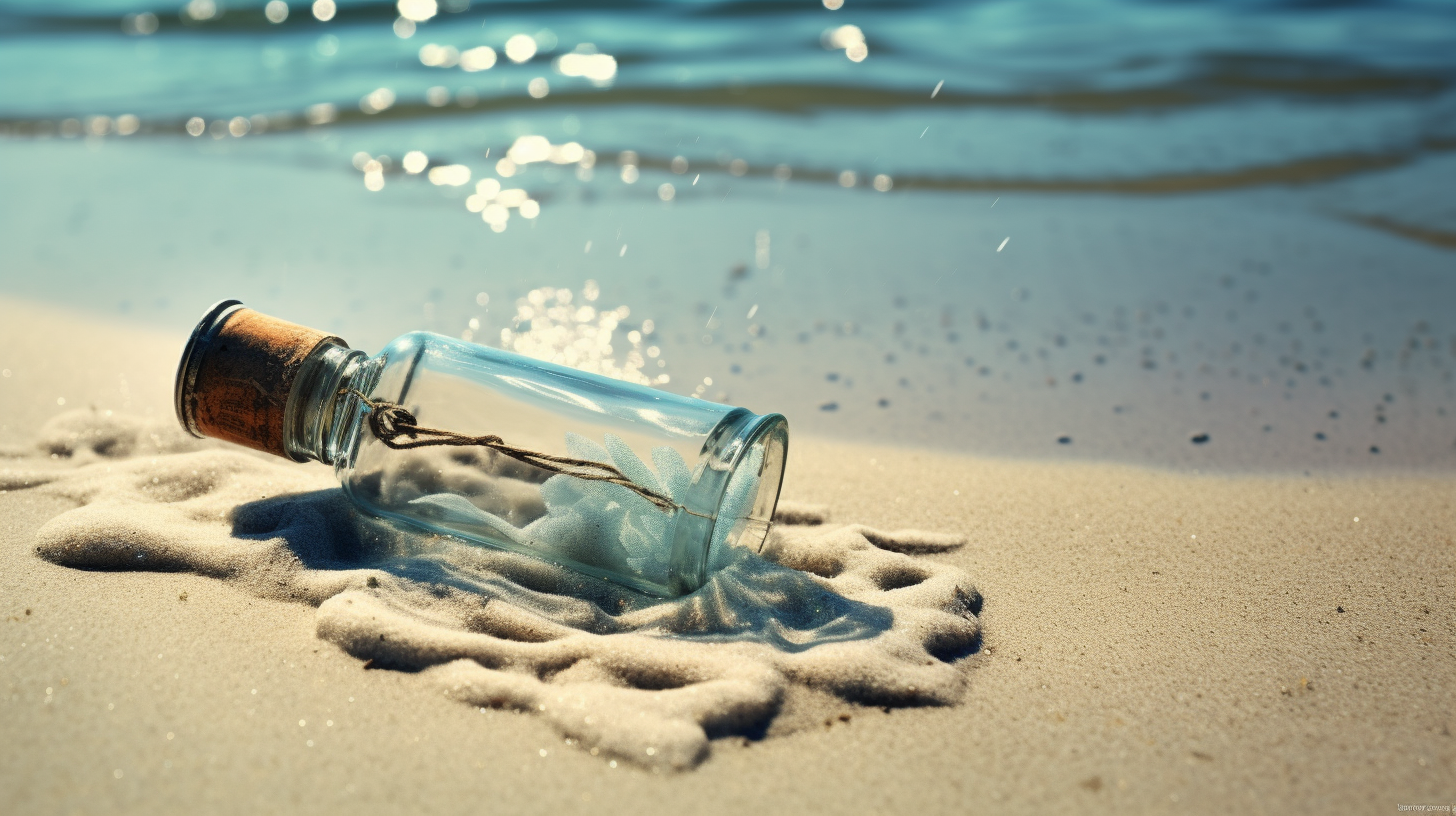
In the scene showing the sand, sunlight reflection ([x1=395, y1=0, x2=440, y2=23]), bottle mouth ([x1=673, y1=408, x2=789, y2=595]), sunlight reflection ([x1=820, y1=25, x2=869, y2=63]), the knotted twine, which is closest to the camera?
the sand

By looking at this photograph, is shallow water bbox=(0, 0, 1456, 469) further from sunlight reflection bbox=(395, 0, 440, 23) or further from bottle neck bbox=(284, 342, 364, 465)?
bottle neck bbox=(284, 342, 364, 465)

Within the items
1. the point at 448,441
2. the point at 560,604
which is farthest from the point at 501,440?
the point at 560,604

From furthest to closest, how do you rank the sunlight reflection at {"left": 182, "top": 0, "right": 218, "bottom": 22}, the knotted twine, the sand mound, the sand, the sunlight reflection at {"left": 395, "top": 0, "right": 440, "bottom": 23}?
1. the sunlight reflection at {"left": 182, "top": 0, "right": 218, "bottom": 22}
2. the sunlight reflection at {"left": 395, "top": 0, "right": 440, "bottom": 23}
3. the knotted twine
4. the sand mound
5. the sand

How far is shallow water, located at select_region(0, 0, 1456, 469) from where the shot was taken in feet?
8.86

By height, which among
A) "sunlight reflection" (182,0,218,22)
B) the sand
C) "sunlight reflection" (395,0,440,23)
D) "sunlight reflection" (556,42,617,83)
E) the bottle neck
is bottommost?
the sand

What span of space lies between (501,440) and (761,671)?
1.95ft

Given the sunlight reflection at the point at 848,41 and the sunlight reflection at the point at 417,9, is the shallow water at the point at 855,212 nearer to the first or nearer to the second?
the sunlight reflection at the point at 848,41

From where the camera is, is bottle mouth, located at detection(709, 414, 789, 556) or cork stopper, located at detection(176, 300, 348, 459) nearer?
bottle mouth, located at detection(709, 414, 789, 556)

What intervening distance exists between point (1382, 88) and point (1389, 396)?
447cm

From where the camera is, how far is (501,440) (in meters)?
1.73

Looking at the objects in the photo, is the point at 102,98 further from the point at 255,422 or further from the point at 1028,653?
the point at 1028,653

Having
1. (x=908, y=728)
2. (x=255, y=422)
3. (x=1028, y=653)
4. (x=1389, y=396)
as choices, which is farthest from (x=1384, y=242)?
(x=255, y=422)

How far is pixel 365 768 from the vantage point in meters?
1.29

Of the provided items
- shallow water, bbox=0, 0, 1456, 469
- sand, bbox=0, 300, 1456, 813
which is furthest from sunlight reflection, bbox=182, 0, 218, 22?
sand, bbox=0, 300, 1456, 813
